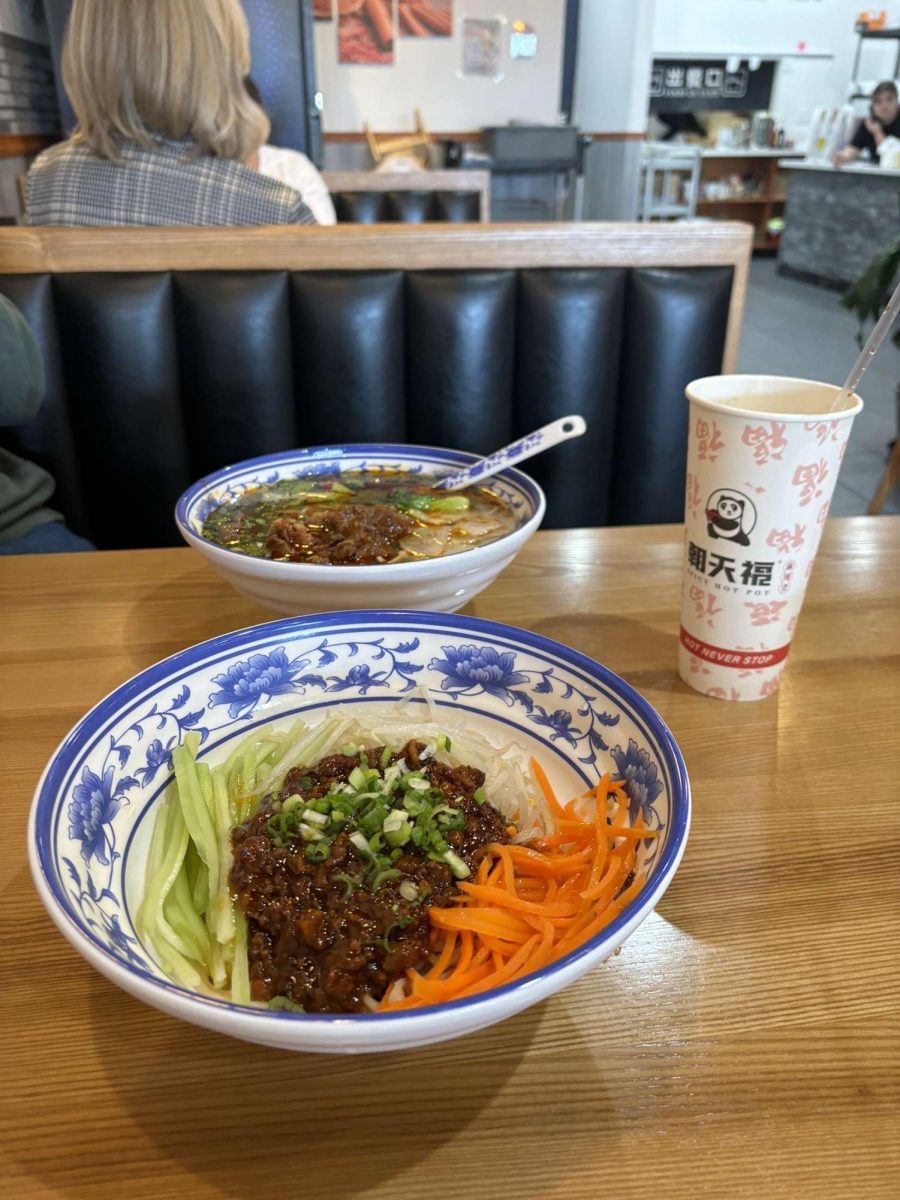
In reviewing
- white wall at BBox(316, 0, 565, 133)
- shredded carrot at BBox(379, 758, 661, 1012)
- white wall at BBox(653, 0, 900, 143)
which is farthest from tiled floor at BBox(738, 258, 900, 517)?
white wall at BBox(653, 0, 900, 143)

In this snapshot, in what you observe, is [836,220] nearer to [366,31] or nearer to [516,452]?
[366,31]

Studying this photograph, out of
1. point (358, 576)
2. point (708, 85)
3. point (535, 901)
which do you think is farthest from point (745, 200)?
point (535, 901)

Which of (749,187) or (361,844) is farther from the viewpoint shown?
(749,187)

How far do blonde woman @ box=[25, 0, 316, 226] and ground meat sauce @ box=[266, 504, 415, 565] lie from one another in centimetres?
122

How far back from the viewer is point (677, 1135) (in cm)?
48

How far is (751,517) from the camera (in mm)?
781

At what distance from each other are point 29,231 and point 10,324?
1.02 feet

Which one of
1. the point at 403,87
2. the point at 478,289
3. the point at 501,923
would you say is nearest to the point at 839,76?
the point at 403,87

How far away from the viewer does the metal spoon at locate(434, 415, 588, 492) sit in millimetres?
1042

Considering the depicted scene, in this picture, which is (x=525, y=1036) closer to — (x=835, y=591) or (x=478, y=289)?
(x=835, y=591)

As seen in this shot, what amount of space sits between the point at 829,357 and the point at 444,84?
351 centimetres


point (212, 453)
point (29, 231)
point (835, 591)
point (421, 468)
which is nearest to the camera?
point (835, 591)

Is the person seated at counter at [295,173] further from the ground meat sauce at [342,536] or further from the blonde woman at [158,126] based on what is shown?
the ground meat sauce at [342,536]

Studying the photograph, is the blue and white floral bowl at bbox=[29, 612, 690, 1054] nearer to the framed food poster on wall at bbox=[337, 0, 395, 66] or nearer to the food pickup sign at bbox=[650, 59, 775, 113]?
the framed food poster on wall at bbox=[337, 0, 395, 66]
